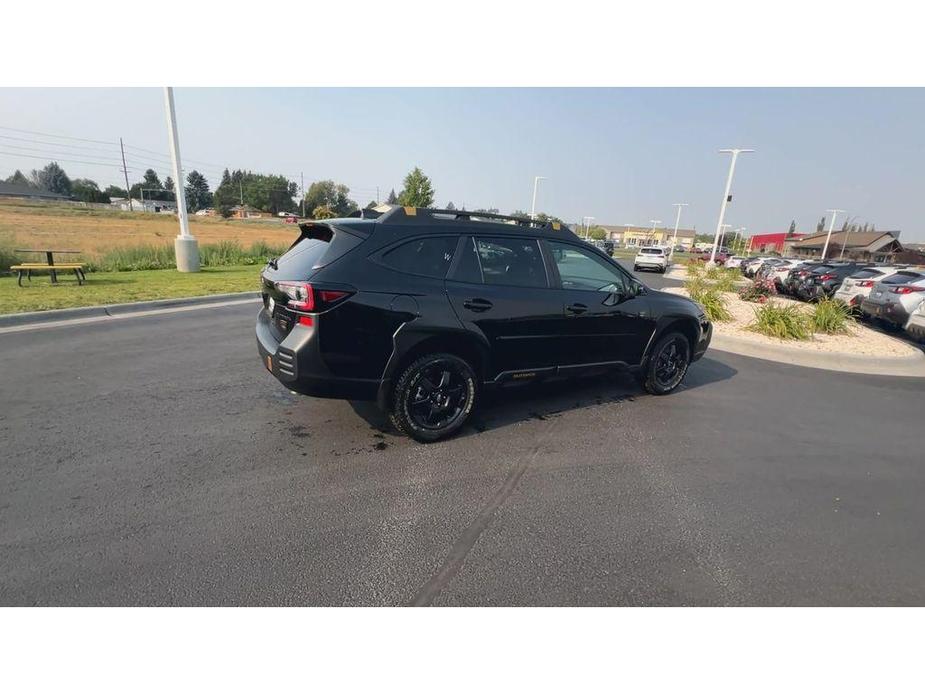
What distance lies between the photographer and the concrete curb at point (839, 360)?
22.5 ft

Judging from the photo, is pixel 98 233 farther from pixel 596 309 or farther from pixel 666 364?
pixel 666 364

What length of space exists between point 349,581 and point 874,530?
3434 mm

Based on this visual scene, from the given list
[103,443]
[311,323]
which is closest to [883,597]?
[311,323]

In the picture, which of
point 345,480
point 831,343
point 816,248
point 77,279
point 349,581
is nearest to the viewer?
point 349,581

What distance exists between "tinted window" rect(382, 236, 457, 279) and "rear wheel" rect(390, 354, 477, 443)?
2.35 ft

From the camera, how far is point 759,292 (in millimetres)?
11828

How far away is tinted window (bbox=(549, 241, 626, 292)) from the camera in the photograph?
14.3 ft

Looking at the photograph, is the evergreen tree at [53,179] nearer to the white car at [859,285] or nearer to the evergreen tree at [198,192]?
the evergreen tree at [198,192]

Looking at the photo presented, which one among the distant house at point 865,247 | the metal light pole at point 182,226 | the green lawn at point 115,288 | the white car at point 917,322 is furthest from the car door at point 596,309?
the distant house at point 865,247

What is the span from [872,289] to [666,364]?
880 centimetres

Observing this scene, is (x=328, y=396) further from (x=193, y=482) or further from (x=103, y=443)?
(x=103, y=443)

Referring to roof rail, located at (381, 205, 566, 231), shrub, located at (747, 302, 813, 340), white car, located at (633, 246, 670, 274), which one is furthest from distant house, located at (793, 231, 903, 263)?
roof rail, located at (381, 205, 566, 231)

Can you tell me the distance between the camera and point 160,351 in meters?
5.82

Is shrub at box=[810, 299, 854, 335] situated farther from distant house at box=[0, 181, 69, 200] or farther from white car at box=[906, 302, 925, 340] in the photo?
distant house at box=[0, 181, 69, 200]
